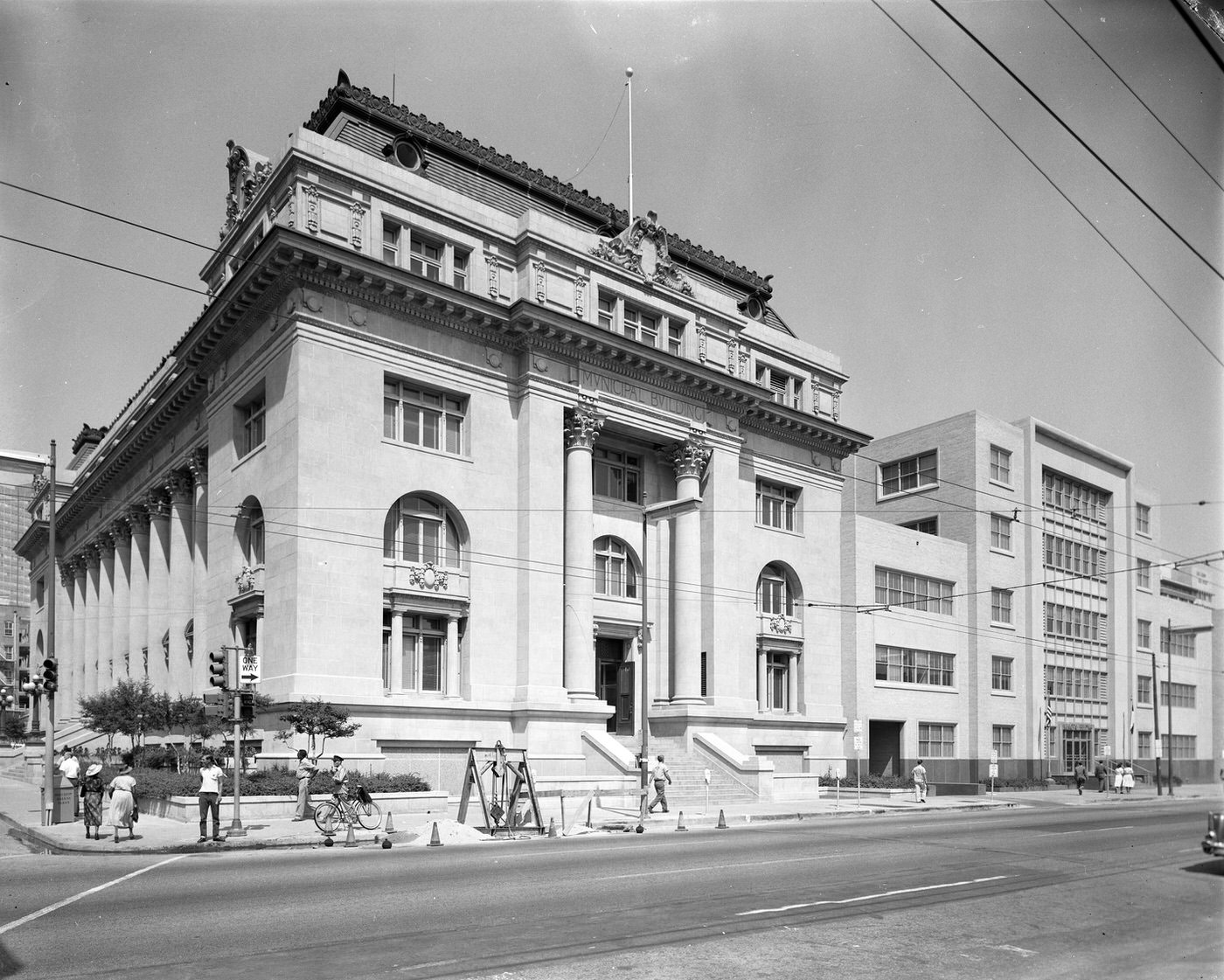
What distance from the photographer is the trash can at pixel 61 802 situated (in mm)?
27406

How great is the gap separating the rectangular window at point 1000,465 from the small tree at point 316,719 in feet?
141

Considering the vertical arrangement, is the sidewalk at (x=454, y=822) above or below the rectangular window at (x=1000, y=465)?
below

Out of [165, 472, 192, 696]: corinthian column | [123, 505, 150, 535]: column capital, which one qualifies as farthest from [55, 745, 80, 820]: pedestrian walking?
[123, 505, 150, 535]: column capital

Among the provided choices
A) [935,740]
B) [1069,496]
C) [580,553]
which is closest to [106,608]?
[580,553]

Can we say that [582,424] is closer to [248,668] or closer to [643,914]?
[248,668]

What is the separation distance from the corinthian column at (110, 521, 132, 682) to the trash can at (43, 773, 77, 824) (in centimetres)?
2955

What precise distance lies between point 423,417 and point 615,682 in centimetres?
1418

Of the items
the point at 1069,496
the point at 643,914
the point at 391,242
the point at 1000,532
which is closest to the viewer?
the point at 643,914

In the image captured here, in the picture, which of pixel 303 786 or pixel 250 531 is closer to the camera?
pixel 303 786

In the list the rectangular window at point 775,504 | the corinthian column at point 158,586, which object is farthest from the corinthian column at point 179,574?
the rectangular window at point 775,504

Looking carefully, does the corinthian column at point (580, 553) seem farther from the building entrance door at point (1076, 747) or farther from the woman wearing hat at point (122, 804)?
the building entrance door at point (1076, 747)

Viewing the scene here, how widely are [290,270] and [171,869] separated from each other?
20.5m

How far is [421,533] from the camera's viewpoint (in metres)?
36.4

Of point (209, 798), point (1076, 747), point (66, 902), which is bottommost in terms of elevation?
point (1076, 747)
